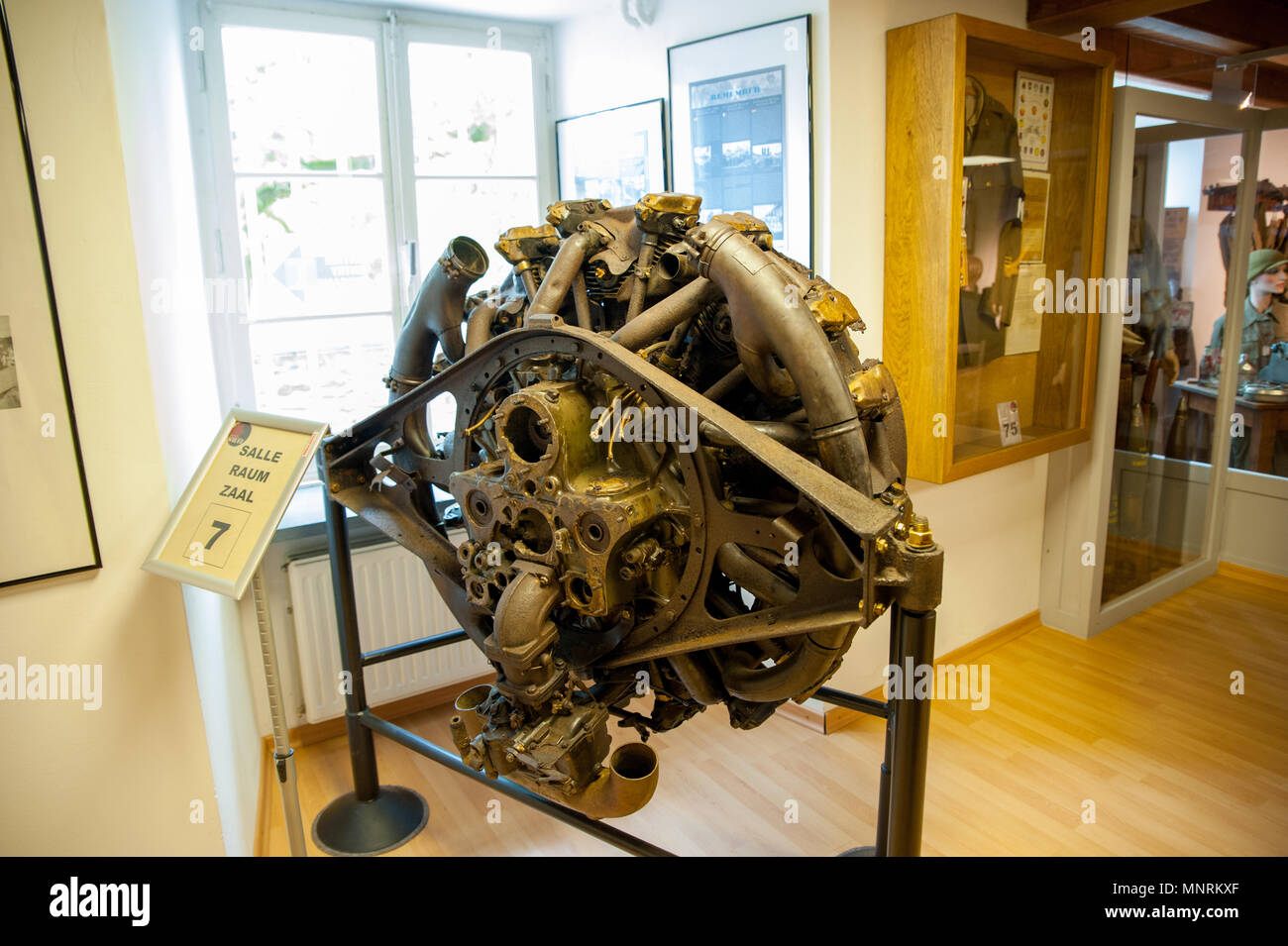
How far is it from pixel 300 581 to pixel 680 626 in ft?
6.64

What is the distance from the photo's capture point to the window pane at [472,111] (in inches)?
156

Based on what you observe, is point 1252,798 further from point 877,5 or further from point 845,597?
point 877,5

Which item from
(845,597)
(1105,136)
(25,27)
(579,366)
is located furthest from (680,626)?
(1105,136)

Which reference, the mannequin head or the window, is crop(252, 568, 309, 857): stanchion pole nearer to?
the window

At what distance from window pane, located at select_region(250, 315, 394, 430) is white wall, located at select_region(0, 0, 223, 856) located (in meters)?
1.64

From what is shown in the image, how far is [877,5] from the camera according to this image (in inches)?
122

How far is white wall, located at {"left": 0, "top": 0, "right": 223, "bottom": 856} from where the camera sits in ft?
6.08

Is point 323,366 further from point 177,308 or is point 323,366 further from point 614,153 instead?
point 614,153

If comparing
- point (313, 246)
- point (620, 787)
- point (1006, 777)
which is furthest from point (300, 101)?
point (1006, 777)

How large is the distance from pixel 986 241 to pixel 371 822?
10.4 ft

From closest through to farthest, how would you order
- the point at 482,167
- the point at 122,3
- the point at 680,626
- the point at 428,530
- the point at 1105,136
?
the point at 680,626 → the point at 122,3 → the point at 428,530 → the point at 1105,136 → the point at 482,167

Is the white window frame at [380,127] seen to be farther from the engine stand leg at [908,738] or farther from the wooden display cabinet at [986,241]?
the engine stand leg at [908,738]

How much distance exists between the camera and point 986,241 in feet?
11.4

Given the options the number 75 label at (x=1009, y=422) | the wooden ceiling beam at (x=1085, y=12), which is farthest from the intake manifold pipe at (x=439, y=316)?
the wooden ceiling beam at (x=1085, y=12)
